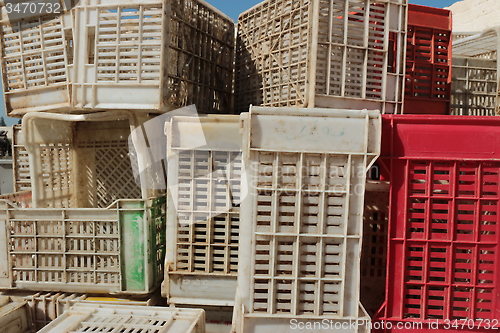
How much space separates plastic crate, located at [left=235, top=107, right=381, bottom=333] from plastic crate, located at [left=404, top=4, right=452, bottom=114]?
277 cm

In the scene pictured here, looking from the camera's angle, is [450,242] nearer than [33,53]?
Yes

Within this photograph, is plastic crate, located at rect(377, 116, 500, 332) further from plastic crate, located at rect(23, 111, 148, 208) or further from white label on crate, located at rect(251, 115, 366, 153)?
plastic crate, located at rect(23, 111, 148, 208)

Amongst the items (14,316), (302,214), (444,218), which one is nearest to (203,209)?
(302,214)

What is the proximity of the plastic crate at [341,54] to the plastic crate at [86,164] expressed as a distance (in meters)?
3.00

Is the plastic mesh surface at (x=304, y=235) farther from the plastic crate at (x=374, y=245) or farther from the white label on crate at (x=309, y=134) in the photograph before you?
the plastic crate at (x=374, y=245)

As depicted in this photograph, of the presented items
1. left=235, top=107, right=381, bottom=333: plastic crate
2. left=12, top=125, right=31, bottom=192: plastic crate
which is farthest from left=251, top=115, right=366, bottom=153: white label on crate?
left=12, top=125, right=31, bottom=192: plastic crate

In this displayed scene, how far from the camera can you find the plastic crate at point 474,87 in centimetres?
620

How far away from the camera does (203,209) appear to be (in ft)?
13.1

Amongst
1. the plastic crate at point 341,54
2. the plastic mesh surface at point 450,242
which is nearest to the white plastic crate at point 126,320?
the plastic mesh surface at point 450,242

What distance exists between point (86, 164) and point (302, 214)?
454 cm

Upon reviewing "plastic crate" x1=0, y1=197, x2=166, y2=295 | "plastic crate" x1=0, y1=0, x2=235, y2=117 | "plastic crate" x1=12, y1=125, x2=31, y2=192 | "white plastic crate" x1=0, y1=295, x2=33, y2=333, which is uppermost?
"plastic crate" x1=0, y1=0, x2=235, y2=117

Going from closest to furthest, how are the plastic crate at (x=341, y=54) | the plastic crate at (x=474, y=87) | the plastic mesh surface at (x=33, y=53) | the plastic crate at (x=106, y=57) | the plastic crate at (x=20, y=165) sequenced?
the plastic crate at (x=106, y=57)
the plastic crate at (x=341, y=54)
the plastic mesh surface at (x=33, y=53)
the plastic crate at (x=474, y=87)
the plastic crate at (x=20, y=165)

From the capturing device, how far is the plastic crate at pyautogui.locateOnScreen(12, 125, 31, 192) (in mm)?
6305

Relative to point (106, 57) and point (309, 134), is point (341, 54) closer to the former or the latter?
point (309, 134)
